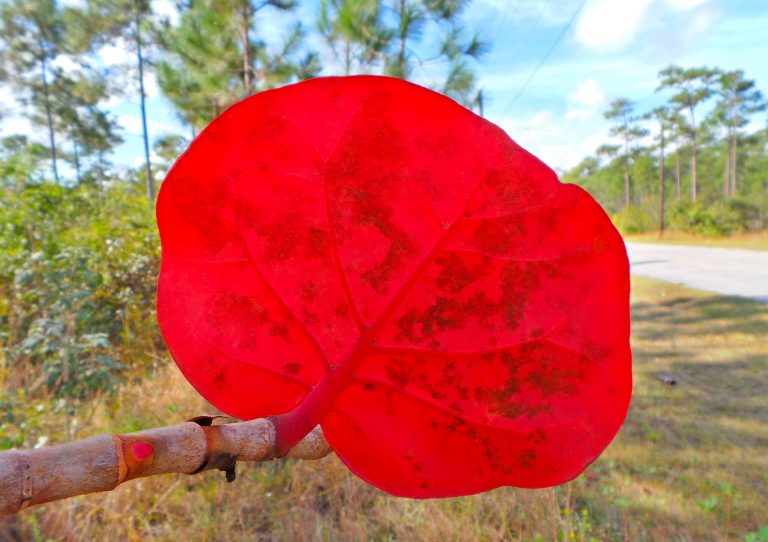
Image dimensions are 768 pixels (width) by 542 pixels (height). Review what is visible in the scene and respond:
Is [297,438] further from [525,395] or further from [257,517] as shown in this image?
[257,517]

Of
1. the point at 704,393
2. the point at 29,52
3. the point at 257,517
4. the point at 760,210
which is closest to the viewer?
the point at 257,517

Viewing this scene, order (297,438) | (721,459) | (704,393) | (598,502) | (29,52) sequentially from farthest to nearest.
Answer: (29,52) → (704,393) → (721,459) → (598,502) → (297,438)

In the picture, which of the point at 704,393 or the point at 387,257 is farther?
the point at 704,393

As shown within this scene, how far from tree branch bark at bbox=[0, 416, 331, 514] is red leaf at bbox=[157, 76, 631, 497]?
0.02 meters

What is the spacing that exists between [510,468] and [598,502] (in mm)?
1873

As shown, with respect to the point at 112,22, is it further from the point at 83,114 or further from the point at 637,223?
the point at 637,223

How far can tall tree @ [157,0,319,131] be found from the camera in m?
6.04

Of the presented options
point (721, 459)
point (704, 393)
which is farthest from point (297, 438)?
point (704, 393)

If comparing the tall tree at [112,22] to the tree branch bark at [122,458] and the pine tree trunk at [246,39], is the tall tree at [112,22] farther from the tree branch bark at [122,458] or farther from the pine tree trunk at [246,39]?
the tree branch bark at [122,458]

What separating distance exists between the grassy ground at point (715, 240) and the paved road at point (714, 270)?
1355 mm

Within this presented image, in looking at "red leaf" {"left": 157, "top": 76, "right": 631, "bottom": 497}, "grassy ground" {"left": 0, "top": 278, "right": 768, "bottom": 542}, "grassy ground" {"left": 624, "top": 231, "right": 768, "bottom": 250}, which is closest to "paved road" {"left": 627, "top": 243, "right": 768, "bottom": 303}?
"grassy ground" {"left": 624, "top": 231, "right": 768, "bottom": 250}

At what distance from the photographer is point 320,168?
0.19 m

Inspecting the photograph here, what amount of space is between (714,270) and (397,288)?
27.7 ft

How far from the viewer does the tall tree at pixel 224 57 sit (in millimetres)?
6043
